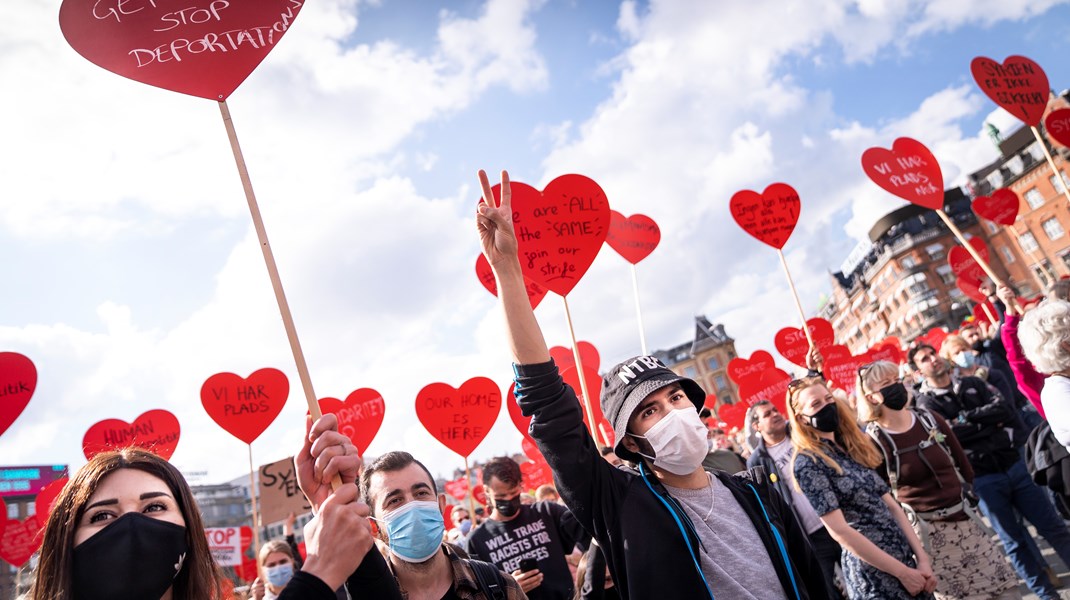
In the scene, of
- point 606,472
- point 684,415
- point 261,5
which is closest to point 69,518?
point 606,472

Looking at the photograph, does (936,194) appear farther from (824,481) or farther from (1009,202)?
(824,481)

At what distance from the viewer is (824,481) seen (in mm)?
3264

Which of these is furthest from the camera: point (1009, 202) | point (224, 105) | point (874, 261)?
point (874, 261)

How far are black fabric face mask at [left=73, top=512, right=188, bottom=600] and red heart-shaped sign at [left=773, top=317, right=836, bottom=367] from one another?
942cm

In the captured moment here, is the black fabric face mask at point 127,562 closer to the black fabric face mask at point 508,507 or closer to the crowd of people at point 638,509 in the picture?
the crowd of people at point 638,509

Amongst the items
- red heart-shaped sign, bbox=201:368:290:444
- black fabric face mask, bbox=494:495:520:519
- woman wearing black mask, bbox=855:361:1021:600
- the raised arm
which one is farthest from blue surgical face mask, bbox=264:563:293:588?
woman wearing black mask, bbox=855:361:1021:600

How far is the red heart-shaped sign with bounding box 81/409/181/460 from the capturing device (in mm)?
7066

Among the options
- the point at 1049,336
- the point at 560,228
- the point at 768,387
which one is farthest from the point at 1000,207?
the point at 560,228

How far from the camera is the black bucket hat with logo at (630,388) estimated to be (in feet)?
6.92

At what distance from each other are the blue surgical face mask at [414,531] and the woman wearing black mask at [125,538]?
849 mm

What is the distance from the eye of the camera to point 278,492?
23.3 ft

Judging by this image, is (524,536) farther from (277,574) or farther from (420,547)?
(277,574)

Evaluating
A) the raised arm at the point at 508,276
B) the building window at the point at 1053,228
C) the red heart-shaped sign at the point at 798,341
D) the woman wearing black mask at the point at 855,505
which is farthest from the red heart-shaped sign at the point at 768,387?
the building window at the point at 1053,228

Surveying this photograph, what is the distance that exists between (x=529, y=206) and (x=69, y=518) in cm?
351
